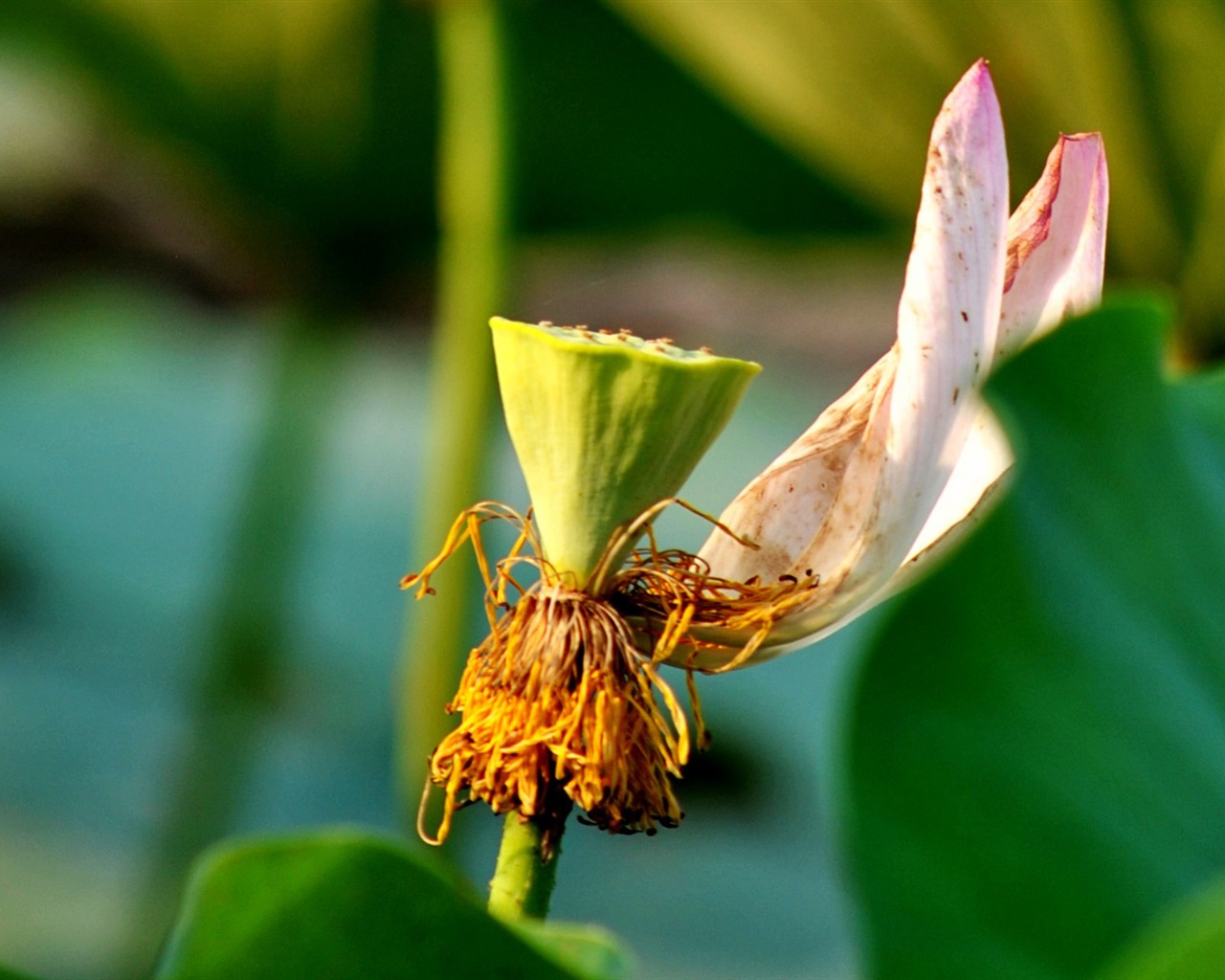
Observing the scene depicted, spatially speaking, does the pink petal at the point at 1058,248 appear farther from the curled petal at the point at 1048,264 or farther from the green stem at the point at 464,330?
the green stem at the point at 464,330

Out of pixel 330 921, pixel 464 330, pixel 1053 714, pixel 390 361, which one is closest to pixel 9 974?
pixel 330 921

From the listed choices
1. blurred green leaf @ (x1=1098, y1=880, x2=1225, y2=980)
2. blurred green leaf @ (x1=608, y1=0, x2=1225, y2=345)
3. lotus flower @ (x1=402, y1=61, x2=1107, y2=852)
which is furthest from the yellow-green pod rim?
blurred green leaf @ (x1=608, y1=0, x2=1225, y2=345)

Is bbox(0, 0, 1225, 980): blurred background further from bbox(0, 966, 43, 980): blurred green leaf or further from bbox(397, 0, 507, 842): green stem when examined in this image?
bbox(0, 966, 43, 980): blurred green leaf

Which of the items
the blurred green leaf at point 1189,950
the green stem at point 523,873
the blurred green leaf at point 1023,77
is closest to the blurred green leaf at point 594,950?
the green stem at point 523,873

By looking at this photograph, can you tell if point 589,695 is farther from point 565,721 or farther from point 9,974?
point 9,974

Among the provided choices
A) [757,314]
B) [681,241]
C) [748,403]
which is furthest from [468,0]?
[757,314]

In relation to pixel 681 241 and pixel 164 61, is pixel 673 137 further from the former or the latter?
pixel 164 61
